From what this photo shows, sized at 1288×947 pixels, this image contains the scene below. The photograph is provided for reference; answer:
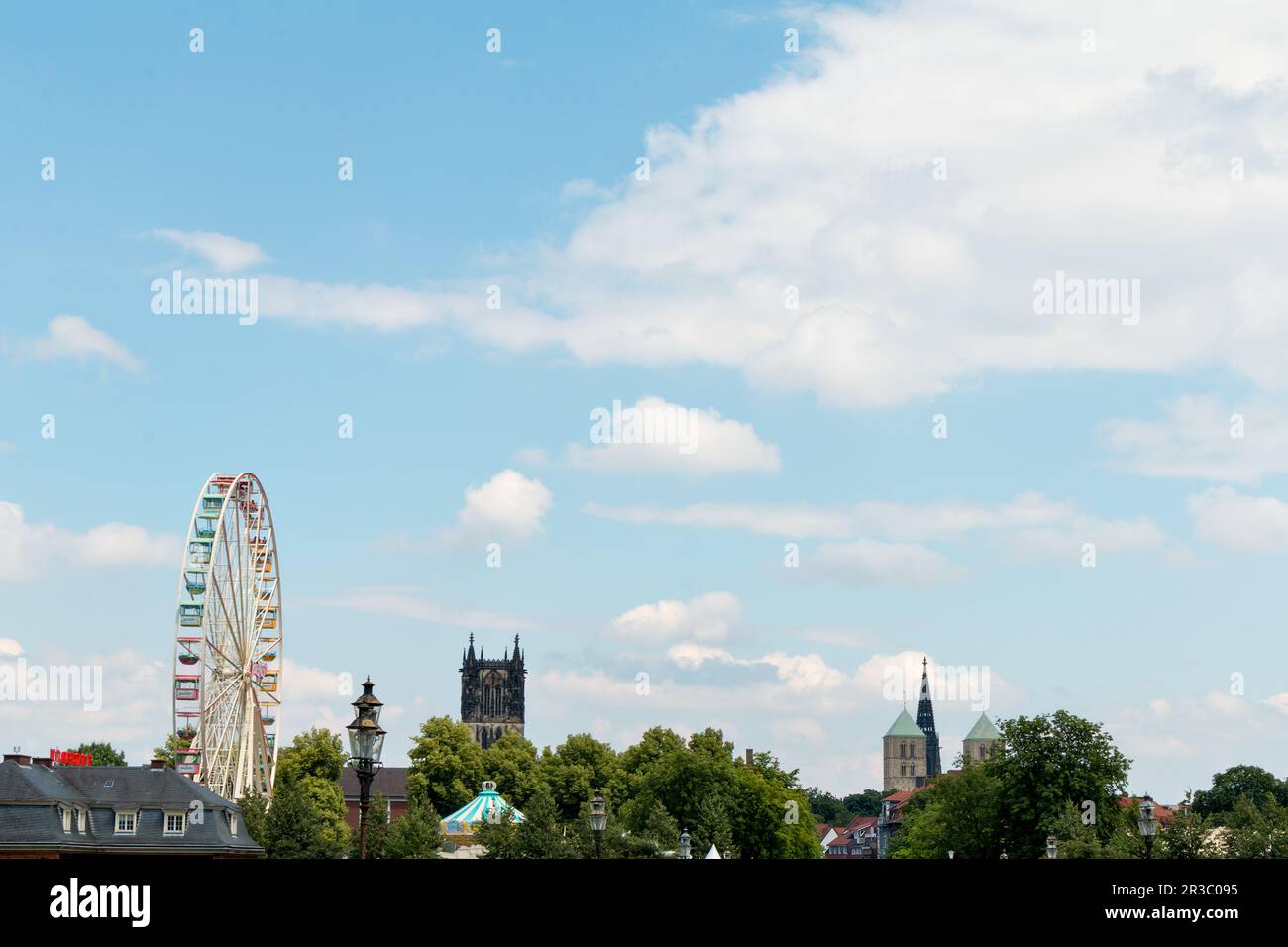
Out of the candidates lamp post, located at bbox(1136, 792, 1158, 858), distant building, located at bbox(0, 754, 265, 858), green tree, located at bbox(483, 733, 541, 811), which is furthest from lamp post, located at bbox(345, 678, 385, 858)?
green tree, located at bbox(483, 733, 541, 811)

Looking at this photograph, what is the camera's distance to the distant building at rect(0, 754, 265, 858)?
258 ft

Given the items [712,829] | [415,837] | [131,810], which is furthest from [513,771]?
[131,810]

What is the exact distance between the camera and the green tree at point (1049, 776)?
106938 mm

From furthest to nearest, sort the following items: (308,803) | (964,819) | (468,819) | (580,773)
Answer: (580,773), (964,819), (468,819), (308,803)

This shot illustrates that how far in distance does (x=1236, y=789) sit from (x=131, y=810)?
13360 cm

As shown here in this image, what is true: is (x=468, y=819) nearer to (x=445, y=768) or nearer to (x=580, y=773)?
(x=580, y=773)

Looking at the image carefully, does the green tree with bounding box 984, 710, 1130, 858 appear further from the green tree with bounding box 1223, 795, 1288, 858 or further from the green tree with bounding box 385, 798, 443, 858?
the green tree with bounding box 385, 798, 443, 858

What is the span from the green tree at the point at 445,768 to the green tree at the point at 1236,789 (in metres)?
76.5

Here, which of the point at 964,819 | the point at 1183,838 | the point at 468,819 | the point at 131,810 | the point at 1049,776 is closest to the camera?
the point at 1183,838

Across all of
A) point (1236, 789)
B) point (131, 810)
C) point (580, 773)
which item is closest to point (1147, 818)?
point (131, 810)

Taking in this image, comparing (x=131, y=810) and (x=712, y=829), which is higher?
(x=131, y=810)

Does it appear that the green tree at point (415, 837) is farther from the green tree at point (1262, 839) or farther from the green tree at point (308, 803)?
the green tree at point (1262, 839)

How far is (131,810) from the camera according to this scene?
84500mm

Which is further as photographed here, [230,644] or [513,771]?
[513,771]
